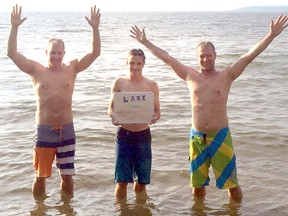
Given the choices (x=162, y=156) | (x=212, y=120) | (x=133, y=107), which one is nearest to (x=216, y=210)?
(x=212, y=120)

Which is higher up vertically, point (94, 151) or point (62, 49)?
point (62, 49)

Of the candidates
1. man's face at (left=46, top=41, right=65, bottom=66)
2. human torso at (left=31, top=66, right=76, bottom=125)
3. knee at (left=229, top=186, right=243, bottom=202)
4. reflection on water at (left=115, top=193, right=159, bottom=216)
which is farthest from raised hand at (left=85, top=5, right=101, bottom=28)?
knee at (left=229, top=186, right=243, bottom=202)

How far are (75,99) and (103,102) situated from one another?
942 mm

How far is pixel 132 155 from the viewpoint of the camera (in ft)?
19.8

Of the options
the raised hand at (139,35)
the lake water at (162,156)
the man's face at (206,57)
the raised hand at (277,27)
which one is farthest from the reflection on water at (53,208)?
the raised hand at (277,27)

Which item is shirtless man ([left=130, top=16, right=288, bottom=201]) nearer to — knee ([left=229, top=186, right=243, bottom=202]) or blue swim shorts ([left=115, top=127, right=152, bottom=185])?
knee ([left=229, top=186, right=243, bottom=202])

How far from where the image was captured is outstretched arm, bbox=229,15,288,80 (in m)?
5.57

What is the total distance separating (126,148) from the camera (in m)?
5.98

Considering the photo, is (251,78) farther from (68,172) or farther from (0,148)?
(68,172)

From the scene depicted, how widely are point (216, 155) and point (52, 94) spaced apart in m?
2.24

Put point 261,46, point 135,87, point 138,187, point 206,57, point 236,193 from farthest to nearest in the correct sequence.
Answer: point 138,187, point 236,193, point 135,87, point 206,57, point 261,46

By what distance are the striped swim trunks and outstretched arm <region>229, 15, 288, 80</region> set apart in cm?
227

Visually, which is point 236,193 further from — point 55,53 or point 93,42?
point 55,53

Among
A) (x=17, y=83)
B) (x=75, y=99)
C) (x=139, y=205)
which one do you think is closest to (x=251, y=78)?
(x=75, y=99)
